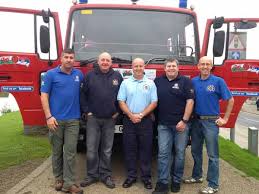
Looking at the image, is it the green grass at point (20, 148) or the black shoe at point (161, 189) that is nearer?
the black shoe at point (161, 189)

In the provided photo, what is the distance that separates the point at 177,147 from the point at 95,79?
147 centimetres

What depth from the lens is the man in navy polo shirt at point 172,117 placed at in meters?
5.31

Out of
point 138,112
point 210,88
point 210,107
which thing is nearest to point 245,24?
point 210,88

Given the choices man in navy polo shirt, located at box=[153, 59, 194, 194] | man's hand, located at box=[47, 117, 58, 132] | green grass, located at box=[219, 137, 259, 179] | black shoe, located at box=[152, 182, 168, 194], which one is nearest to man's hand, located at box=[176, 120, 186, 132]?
man in navy polo shirt, located at box=[153, 59, 194, 194]

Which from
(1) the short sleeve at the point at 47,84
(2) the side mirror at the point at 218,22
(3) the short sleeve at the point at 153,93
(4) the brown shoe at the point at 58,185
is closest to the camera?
(1) the short sleeve at the point at 47,84

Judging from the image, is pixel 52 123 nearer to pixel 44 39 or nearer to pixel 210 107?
pixel 44 39

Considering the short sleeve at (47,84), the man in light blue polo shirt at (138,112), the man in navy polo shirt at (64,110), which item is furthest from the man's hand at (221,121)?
the short sleeve at (47,84)

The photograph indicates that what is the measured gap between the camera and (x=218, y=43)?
241 inches

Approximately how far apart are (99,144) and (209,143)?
1.57 m

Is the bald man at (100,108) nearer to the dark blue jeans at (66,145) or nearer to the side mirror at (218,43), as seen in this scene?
the dark blue jeans at (66,145)

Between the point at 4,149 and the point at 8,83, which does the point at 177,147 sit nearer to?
the point at 8,83

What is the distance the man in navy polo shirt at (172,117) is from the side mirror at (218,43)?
110cm

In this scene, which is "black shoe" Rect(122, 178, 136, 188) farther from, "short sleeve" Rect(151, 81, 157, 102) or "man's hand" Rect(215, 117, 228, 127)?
"man's hand" Rect(215, 117, 228, 127)

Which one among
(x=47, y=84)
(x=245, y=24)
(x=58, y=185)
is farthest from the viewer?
(x=245, y=24)
